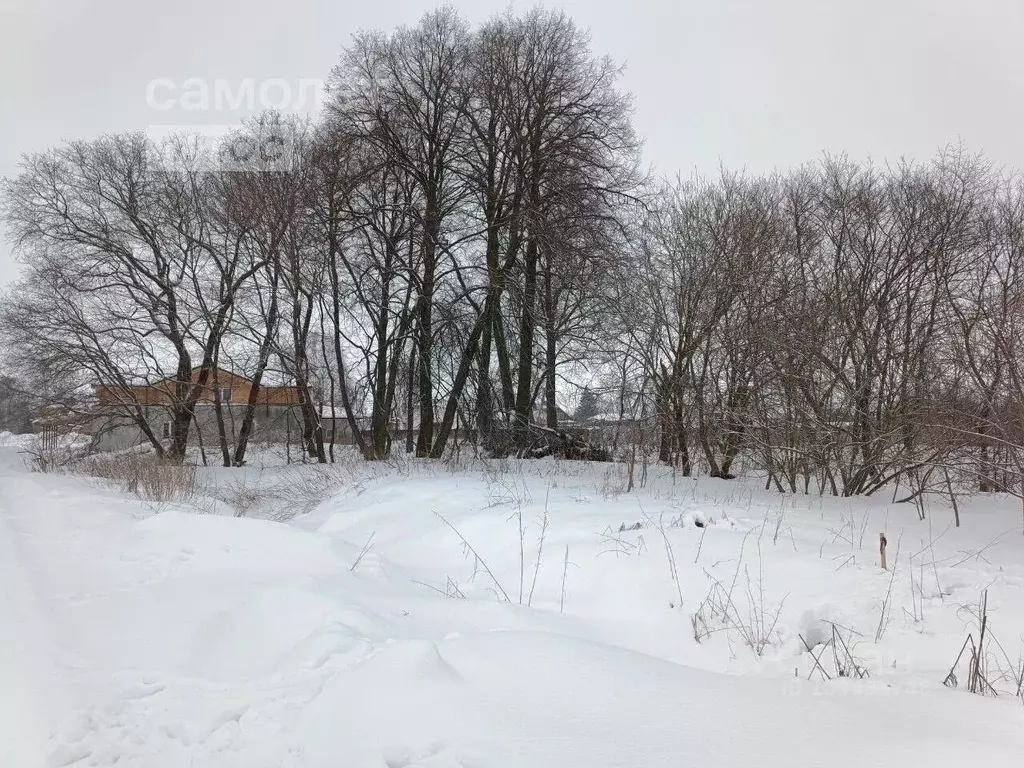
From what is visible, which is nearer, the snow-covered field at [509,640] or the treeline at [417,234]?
the snow-covered field at [509,640]

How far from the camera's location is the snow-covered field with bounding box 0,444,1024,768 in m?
2.39

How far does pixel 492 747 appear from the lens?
7.64 feet

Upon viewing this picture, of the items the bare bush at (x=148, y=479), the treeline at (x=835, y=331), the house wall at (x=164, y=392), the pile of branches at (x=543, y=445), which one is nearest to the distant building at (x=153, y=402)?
the house wall at (x=164, y=392)

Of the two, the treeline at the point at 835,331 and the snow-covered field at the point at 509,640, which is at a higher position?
the treeline at the point at 835,331

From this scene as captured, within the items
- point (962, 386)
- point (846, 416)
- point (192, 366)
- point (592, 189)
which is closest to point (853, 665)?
point (962, 386)

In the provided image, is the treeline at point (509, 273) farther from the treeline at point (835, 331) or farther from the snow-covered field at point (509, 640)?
the snow-covered field at point (509, 640)

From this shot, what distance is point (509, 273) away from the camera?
54.3 ft

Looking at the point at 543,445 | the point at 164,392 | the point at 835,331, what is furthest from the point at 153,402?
the point at 835,331

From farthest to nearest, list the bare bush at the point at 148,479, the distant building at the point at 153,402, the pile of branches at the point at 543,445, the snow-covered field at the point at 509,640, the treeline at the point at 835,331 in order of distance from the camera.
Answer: the distant building at the point at 153,402, the pile of branches at the point at 543,445, the bare bush at the point at 148,479, the treeline at the point at 835,331, the snow-covered field at the point at 509,640

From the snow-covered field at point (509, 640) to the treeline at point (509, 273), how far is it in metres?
3.20

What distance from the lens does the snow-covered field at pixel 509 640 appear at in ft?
7.86

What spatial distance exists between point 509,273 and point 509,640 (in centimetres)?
1385

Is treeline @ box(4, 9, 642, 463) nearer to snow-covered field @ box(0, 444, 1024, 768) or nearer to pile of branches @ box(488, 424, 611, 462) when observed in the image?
pile of branches @ box(488, 424, 611, 462)

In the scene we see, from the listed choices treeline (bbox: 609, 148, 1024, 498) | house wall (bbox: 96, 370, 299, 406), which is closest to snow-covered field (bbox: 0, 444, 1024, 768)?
treeline (bbox: 609, 148, 1024, 498)
